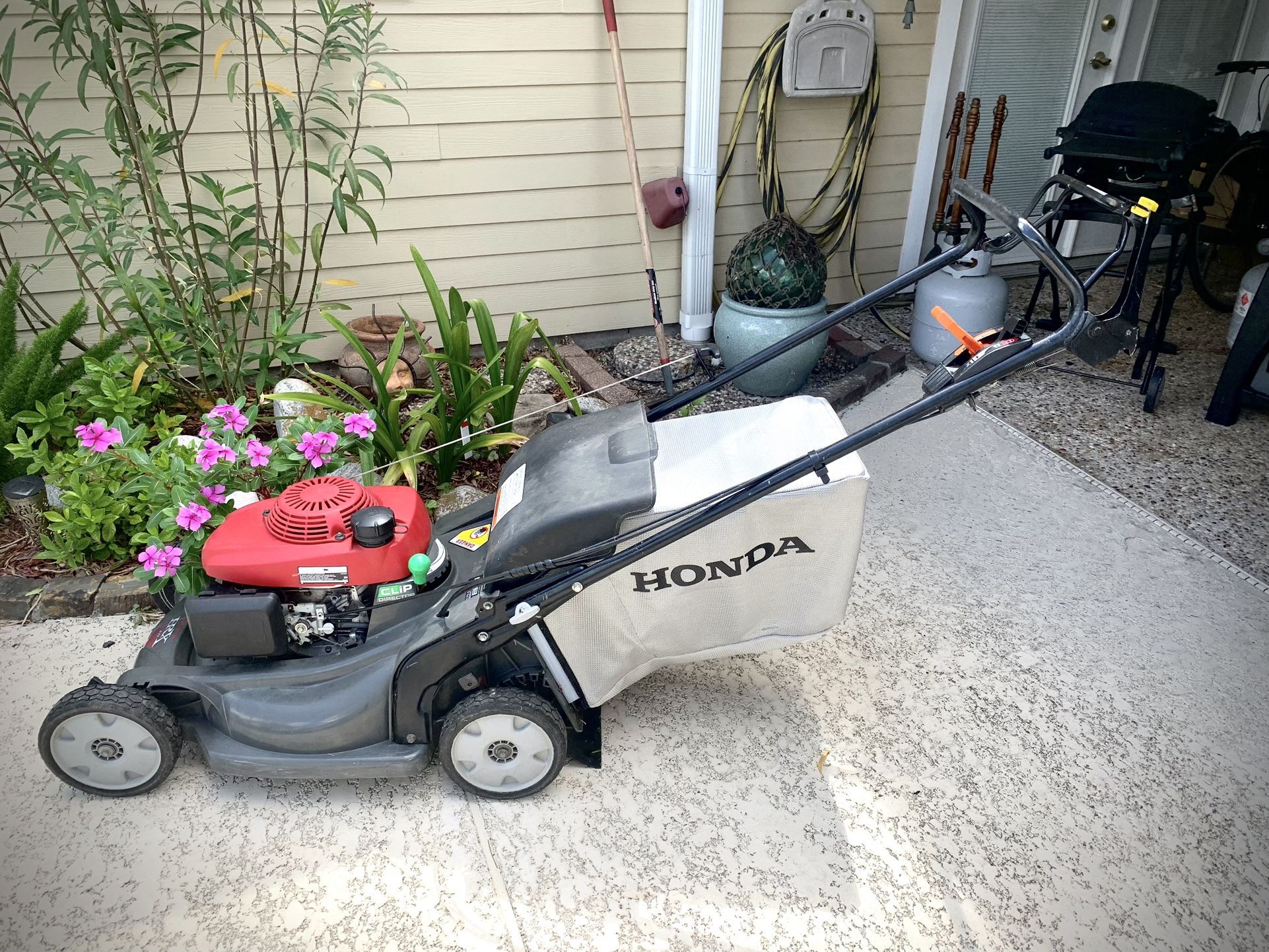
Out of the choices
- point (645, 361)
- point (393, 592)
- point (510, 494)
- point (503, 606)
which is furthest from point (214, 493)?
point (645, 361)

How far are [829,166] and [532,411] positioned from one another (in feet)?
6.14

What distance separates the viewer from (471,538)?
1971mm

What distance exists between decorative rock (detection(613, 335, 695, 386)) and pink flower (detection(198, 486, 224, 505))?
5.58ft

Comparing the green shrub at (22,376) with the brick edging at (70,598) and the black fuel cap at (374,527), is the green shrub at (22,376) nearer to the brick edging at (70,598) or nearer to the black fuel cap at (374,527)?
the brick edging at (70,598)

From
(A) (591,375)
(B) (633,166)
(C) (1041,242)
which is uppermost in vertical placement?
(C) (1041,242)

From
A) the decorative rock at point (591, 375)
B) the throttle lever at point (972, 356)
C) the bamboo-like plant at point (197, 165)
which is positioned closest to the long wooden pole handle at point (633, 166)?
the decorative rock at point (591, 375)

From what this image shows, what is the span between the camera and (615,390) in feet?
10.8

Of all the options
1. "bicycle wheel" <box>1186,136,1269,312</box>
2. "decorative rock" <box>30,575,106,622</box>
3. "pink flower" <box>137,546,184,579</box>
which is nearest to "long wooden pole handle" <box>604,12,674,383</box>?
"pink flower" <box>137,546,184,579</box>

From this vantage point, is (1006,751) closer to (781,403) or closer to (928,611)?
(928,611)

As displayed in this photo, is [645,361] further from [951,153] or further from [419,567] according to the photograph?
[419,567]

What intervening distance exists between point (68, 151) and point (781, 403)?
256 centimetres

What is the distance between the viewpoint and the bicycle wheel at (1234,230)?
425 centimetres

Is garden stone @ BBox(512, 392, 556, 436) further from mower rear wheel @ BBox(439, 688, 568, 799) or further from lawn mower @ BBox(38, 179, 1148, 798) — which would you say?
mower rear wheel @ BBox(439, 688, 568, 799)

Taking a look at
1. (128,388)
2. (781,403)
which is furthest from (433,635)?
(128,388)
